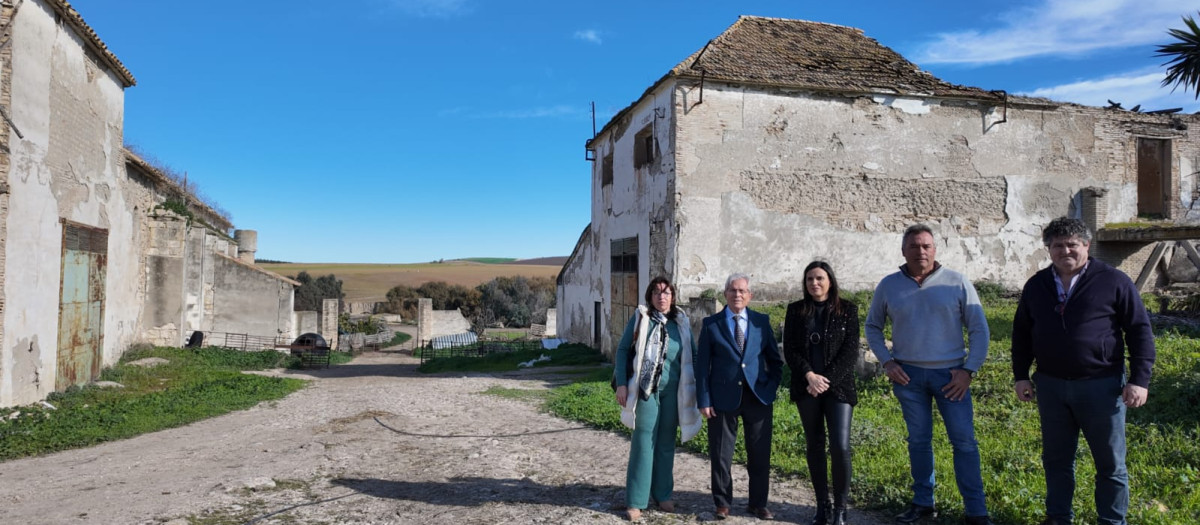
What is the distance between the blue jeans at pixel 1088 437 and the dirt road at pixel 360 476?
1.10 m

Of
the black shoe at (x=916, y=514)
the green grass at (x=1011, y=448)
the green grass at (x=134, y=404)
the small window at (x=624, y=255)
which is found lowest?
the green grass at (x=134, y=404)

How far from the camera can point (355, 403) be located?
35.6 feet

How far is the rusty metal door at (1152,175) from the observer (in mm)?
15203

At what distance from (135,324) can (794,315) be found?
676 inches

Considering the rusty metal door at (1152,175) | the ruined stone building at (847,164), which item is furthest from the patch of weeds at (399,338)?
the rusty metal door at (1152,175)

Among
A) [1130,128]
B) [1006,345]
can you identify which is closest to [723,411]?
[1006,345]

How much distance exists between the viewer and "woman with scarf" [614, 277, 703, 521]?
4.78m

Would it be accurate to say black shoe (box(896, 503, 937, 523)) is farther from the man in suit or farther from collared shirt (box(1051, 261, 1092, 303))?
collared shirt (box(1051, 261, 1092, 303))

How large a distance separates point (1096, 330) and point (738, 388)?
2032mm

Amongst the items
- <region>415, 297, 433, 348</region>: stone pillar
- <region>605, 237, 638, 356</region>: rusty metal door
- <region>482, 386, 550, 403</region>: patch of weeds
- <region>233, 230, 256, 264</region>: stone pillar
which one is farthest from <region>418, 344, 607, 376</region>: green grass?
<region>233, 230, 256, 264</region>: stone pillar

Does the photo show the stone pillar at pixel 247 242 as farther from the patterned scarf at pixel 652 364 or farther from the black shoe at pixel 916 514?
the black shoe at pixel 916 514

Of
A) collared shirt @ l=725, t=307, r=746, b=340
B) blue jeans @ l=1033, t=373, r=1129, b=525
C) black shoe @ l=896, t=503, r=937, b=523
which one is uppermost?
collared shirt @ l=725, t=307, r=746, b=340

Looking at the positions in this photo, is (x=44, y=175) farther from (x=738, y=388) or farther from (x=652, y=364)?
(x=738, y=388)

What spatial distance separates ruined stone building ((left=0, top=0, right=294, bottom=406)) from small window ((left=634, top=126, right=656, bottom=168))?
9.83 m
